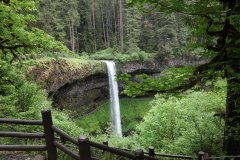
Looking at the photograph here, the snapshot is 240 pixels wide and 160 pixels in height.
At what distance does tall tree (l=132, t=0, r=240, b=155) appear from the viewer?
5.88 metres

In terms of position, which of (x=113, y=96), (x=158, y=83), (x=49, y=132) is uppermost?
(x=158, y=83)

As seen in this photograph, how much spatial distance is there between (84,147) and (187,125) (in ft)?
40.7

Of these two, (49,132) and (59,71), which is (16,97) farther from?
(59,71)

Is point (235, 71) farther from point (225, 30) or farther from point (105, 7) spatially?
point (105, 7)

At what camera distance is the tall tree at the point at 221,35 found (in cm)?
588

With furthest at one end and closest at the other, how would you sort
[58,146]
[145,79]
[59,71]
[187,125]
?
[59,71] < [187,125] < [145,79] < [58,146]

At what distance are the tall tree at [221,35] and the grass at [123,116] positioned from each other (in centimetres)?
3036

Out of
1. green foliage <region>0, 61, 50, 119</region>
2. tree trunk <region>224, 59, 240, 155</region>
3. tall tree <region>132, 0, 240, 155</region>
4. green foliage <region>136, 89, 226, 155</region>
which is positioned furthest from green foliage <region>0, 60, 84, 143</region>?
tall tree <region>132, 0, 240, 155</region>

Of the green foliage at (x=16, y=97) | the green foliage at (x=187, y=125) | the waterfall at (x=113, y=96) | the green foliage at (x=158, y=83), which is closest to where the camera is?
the green foliage at (x=158, y=83)

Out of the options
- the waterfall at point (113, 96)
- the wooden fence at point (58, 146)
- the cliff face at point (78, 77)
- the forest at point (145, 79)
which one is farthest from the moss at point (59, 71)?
the wooden fence at point (58, 146)

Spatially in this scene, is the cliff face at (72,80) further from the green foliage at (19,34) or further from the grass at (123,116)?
the green foliage at (19,34)

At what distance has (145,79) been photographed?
23.8 feet

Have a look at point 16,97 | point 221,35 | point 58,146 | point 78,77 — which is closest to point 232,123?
point 221,35

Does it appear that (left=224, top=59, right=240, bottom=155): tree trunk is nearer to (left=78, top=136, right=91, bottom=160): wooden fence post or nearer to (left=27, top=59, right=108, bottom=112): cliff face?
(left=78, top=136, right=91, bottom=160): wooden fence post
